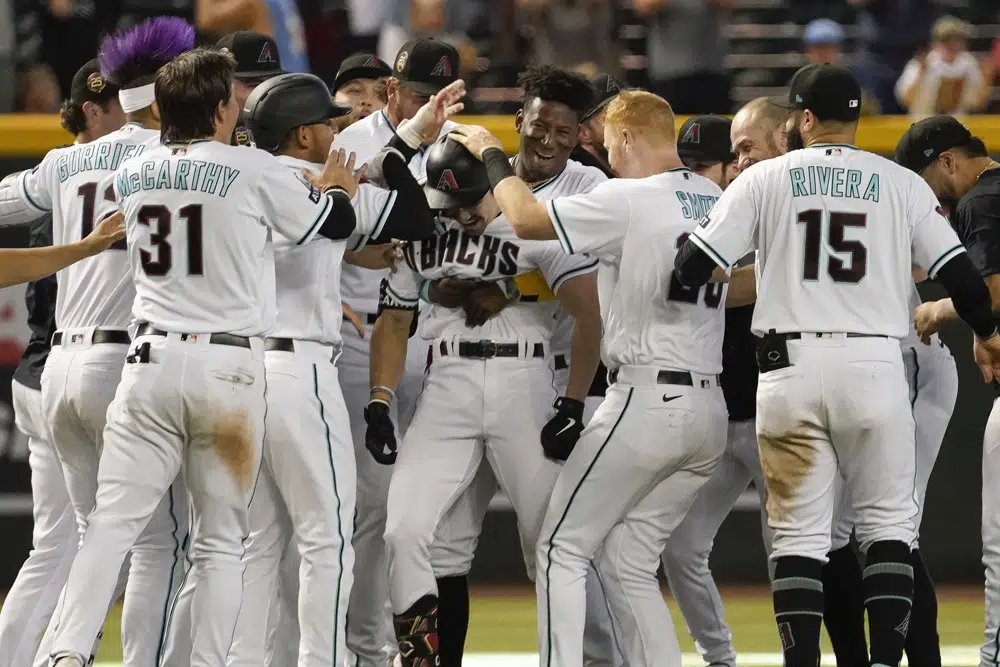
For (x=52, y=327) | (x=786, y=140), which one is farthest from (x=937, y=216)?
(x=52, y=327)

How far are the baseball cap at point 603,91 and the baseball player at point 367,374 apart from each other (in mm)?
600

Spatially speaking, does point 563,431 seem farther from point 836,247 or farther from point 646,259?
point 836,247

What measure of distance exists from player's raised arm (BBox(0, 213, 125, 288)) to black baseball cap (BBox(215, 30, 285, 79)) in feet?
5.03

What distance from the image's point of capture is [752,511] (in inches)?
332

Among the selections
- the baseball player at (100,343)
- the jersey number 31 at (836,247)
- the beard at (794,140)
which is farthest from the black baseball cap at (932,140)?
the baseball player at (100,343)

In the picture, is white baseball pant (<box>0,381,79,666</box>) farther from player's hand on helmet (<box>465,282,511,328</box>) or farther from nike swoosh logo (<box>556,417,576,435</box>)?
nike swoosh logo (<box>556,417,576,435</box>)

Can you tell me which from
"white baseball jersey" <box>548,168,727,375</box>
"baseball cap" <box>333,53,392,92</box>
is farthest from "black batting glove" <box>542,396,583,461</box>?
"baseball cap" <box>333,53,392,92</box>

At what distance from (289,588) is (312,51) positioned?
548 centimetres

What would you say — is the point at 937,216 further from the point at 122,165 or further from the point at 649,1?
the point at 649,1

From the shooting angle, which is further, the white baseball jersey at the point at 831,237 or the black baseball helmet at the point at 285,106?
the black baseball helmet at the point at 285,106

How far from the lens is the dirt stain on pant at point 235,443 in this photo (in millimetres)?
4867

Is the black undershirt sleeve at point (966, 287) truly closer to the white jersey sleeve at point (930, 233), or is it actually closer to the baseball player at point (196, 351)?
the white jersey sleeve at point (930, 233)

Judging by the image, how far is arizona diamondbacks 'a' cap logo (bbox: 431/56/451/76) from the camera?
638 cm

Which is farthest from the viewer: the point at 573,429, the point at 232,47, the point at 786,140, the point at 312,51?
the point at 312,51
